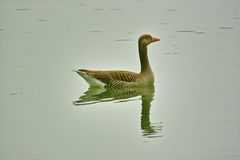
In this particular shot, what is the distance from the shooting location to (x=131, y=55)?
794 inches

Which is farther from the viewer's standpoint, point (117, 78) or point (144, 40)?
point (144, 40)

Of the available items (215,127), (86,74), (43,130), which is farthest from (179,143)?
(86,74)

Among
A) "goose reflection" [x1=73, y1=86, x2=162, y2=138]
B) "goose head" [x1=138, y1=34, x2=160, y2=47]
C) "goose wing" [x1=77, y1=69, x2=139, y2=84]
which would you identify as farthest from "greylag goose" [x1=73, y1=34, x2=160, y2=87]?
"goose head" [x1=138, y1=34, x2=160, y2=47]

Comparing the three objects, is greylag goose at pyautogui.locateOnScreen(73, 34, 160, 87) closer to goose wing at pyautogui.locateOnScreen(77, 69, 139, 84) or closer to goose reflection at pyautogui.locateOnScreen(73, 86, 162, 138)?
goose wing at pyautogui.locateOnScreen(77, 69, 139, 84)

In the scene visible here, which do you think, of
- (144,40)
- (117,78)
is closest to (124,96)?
(117,78)

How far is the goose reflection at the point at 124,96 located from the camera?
15102mm

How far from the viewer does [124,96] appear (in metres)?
16.8

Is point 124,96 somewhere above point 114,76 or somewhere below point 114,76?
below

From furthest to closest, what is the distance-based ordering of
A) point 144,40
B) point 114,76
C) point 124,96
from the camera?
point 144,40 < point 114,76 < point 124,96

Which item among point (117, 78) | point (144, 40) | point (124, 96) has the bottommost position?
point (124, 96)

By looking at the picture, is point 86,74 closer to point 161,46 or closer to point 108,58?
point 108,58

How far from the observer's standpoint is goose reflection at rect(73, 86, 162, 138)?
15.1m

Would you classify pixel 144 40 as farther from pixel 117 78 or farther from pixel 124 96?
pixel 124 96

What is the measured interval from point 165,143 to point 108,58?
689 centimetres
